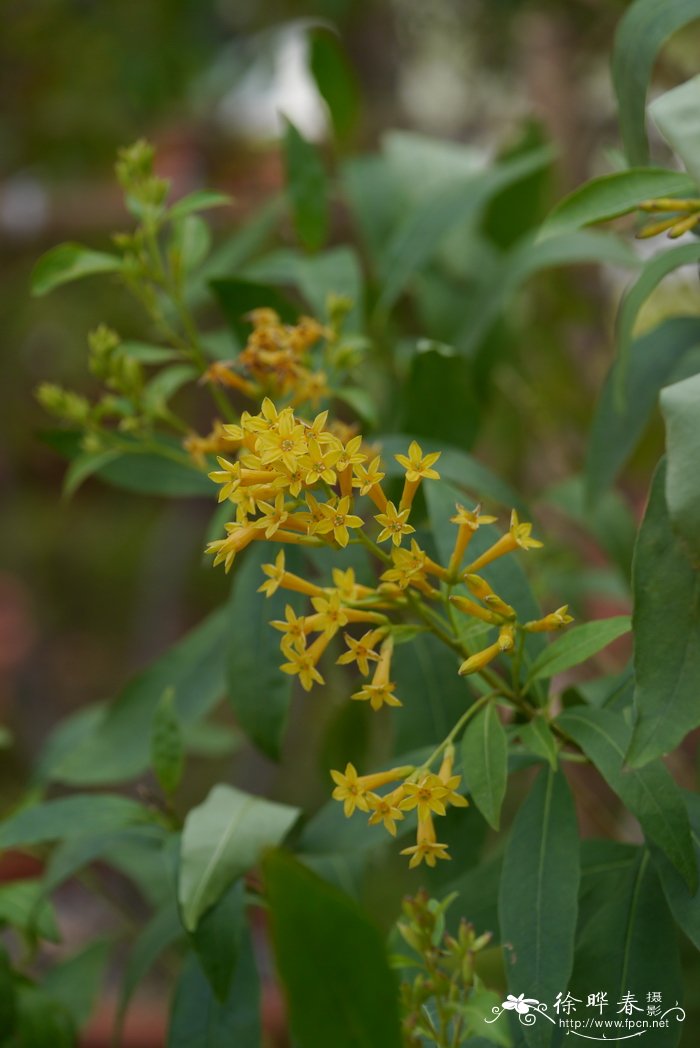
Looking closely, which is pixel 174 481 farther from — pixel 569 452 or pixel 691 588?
pixel 569 452

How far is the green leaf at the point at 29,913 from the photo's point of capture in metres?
0.70

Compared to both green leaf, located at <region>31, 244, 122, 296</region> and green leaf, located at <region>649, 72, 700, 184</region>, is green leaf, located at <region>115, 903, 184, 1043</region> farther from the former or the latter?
green leaf, located at <region>649, 72, 700, 184</region>

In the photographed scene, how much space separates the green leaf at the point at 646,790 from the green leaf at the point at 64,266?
1.34 feet

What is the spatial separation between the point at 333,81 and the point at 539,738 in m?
0.70

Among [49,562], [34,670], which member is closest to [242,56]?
[34,670]

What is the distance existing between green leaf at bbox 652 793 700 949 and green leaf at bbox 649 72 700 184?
0.30 metres

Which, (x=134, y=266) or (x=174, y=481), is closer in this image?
(x=134, y=266)

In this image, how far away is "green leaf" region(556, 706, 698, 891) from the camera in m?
0.49

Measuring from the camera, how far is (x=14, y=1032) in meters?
0.69

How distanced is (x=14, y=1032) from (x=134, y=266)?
487 millimetres

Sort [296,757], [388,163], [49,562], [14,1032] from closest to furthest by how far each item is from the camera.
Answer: [14,1032]
[388,163]
[296,757]
[49,562]

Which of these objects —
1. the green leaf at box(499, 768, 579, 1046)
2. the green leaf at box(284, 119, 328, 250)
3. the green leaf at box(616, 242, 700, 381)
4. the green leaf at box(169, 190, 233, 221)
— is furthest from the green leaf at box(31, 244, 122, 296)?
the green leaf at box(499, 768, 579, 1046)

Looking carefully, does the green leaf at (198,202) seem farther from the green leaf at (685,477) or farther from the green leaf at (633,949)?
the green leaf at (633,949)

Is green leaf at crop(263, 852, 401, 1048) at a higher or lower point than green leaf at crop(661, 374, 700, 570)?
lower
